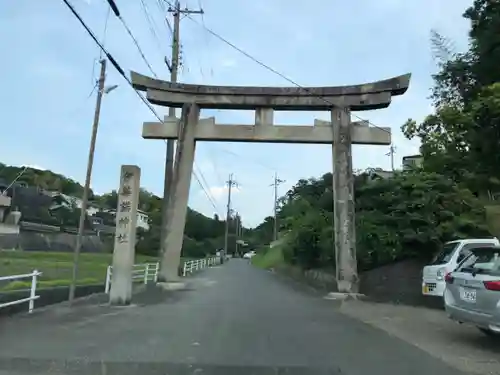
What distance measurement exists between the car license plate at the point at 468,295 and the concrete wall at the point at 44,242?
34248 millimetres

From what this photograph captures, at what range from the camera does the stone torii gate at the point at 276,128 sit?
19156 mm

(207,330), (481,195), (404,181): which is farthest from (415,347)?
(481,195)

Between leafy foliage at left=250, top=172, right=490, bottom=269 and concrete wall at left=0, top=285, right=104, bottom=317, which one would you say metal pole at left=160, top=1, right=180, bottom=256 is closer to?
concrete wall at left=0, top=285, right=104, bottom=317

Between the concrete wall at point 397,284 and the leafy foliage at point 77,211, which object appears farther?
the leafy foliage at point 77,211

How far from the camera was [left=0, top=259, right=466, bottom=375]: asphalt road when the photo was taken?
263 inches

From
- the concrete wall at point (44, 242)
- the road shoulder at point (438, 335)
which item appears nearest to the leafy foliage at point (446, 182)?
the road shoulder at point (438, 335)

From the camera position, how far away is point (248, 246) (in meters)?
130

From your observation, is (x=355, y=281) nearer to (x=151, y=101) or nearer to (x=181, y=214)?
(x=181, y=214)

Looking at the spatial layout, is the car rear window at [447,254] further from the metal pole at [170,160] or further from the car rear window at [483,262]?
the metal pole at [170,160]

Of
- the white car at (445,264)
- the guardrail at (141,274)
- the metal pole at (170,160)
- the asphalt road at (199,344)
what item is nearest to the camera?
the asphalt road at (199,344)

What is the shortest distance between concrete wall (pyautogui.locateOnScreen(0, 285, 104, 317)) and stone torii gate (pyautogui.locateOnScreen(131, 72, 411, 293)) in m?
5.13

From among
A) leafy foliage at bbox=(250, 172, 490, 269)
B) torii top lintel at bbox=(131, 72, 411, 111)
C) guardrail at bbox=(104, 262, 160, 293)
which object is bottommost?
guardrail at bbox=(104, 262, 160, 293)

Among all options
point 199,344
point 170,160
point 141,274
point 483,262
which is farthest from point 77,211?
point 483,262

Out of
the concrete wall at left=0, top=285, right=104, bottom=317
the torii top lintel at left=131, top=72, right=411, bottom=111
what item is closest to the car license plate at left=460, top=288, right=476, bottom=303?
the concrete wall at left=0, top=285, right=104, bottom=317
